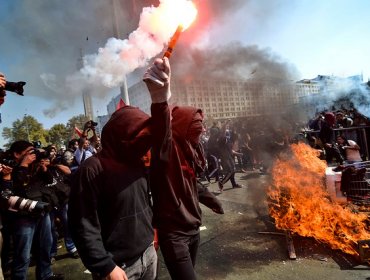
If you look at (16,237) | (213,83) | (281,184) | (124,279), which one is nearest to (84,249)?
(124,279)

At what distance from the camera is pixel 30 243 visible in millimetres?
3746

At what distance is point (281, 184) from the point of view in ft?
19.1

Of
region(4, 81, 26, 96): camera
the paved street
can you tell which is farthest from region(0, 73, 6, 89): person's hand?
the paved street

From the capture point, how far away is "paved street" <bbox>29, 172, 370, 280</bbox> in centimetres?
371

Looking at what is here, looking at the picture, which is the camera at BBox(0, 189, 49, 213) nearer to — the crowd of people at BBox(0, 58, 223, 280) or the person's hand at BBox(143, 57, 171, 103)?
the crowd of people at BBox(0, 58, 223, 280)

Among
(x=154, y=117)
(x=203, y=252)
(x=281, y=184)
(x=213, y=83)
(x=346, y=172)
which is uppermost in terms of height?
(x=213, y=83)

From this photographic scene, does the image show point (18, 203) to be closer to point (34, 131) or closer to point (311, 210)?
point (311, 210)

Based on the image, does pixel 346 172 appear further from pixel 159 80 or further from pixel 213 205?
pixel 159 80

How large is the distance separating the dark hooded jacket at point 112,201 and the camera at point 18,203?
7.63 ft

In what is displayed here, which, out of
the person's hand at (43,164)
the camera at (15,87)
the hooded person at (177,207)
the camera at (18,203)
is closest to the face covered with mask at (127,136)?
the hooded person at (177,207)

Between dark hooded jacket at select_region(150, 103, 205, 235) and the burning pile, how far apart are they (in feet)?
9.38

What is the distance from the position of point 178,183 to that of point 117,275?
891 millimetres

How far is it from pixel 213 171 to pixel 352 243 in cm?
662

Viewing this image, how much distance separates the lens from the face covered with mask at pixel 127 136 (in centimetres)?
188
